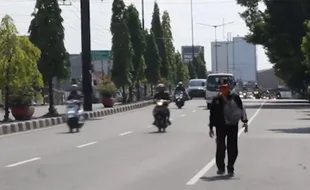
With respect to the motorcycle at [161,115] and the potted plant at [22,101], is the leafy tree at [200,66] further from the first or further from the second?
the motorcycle at [161,115]

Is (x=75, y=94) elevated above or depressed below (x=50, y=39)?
below

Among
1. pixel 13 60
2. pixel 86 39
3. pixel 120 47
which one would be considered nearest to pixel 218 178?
pixel 13 60

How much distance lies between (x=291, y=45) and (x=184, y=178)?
1952 inches

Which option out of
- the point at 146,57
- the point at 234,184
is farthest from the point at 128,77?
the point at 234,184

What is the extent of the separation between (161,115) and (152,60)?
A: 171 feet

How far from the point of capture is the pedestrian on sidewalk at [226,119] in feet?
47.2

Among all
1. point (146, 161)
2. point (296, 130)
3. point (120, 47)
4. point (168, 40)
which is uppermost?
point (168, 40)

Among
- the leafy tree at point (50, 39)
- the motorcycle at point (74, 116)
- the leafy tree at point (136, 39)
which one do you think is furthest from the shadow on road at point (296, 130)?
the leafy tree at point (136, 39)

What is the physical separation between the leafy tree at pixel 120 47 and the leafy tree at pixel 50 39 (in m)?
19.2

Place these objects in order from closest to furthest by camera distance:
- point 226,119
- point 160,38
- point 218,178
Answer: point 218,178 < point 226,119 < point 160,38

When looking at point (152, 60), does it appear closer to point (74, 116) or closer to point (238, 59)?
point (238, 59)

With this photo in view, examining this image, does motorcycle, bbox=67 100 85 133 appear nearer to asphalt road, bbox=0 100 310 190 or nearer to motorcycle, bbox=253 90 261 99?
asphalt road, bbox=0 100 310 190

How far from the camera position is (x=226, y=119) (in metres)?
14.4

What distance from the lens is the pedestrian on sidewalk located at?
47.2 feet
